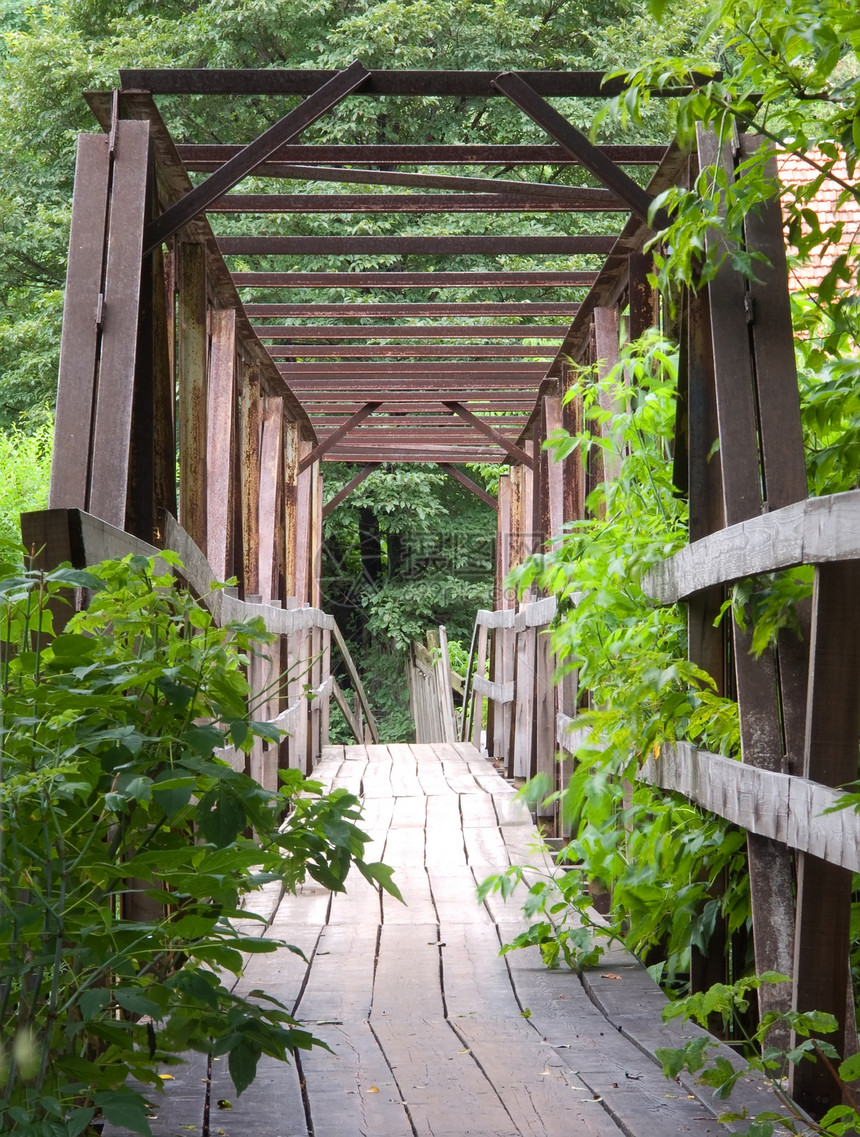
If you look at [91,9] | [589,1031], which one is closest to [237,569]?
[589,1031]

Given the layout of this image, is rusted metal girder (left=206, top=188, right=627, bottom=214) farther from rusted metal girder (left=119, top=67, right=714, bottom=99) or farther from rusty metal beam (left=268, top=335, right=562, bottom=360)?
rusty metal beam (left=268, top=335, right=562, bottom=360)

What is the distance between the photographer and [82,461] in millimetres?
3021

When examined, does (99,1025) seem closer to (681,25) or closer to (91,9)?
(681,25)

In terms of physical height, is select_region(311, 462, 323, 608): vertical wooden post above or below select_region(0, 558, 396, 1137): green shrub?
above

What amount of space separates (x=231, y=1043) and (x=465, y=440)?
9659 millimetres

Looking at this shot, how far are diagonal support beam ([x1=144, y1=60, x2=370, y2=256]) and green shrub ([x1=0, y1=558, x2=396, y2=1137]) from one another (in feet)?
→ 5.42

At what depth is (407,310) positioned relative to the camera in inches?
255

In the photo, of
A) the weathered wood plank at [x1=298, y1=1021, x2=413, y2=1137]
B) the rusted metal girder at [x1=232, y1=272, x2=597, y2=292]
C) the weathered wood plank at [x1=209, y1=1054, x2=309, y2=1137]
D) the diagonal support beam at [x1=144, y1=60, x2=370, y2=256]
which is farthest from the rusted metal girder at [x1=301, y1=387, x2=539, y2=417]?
the weathered wood plank at [x1=209, y1=1054, x2=309, y2=1137]

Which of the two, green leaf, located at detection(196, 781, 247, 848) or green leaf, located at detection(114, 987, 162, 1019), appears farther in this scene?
green leaf, located at detection(196, 781, 247, 848)

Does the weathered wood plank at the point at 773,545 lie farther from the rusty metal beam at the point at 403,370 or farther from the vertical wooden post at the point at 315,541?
the vertical wooden post at the point at 315,541

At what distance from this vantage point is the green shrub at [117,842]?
1687mm

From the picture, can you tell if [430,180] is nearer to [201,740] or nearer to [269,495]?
[269,495]

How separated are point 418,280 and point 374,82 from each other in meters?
2.31

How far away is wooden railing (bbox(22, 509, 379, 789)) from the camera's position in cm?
228
